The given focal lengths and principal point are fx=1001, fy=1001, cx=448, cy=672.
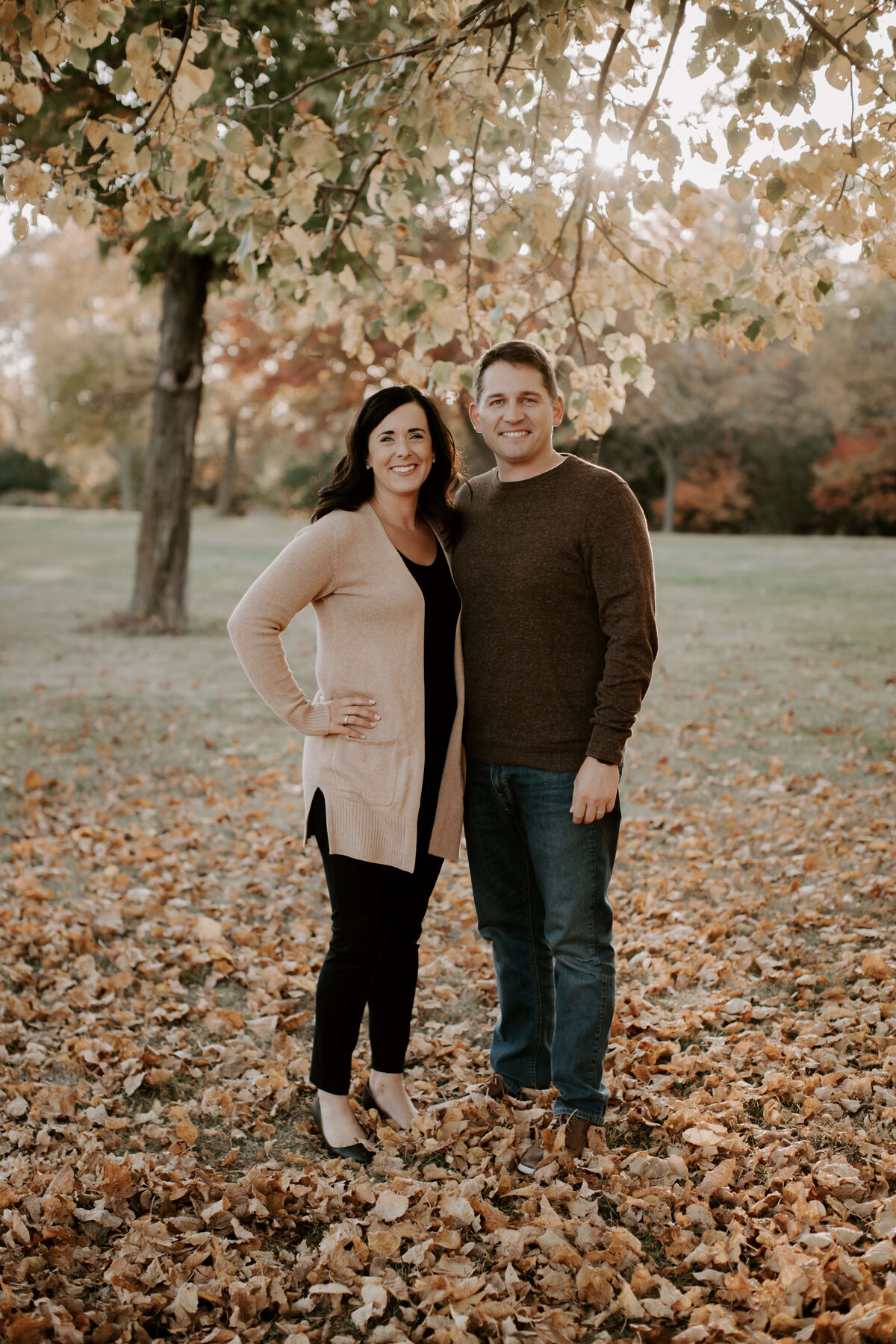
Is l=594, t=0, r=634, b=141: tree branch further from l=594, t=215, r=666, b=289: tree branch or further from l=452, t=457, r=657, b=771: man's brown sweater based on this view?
l=452, t=457, r=657, b=771: man's brown sweater

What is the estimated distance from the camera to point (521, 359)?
3.02 m

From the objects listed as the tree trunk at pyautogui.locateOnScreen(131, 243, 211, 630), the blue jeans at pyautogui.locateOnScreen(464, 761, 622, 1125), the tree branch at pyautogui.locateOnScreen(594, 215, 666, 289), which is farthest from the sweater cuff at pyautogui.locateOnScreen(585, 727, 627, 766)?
the tree trunk at pyautogui.locateOnScreen(131, 243, 211, 630)

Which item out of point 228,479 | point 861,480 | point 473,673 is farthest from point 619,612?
point 228,479

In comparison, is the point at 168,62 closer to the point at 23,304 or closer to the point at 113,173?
the point at 113,173

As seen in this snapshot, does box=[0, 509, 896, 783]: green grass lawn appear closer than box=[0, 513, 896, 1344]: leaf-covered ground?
No

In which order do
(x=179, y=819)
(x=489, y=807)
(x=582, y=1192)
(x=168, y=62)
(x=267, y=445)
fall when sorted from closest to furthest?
1. (x=582, y=1192)
2. (x=489, y=807)
3. (x=168, y=62)
4. (x=179, y=819)
5. (x=267, y=445)

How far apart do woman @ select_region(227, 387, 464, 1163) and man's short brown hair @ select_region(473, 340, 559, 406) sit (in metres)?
0.23

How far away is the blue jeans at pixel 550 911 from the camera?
3043 mm

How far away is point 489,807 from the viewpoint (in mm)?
3230

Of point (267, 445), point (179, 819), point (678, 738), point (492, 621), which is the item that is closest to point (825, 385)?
point (267, 445)

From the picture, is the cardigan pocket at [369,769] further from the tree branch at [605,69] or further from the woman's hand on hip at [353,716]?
the tree branch at [605,69]

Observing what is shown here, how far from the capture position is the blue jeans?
3.04 m

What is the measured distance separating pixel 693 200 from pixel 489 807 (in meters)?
2.38

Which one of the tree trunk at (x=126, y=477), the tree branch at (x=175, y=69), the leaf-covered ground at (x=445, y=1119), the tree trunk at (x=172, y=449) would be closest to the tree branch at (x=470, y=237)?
the tree branch at (x=175, y=69)
